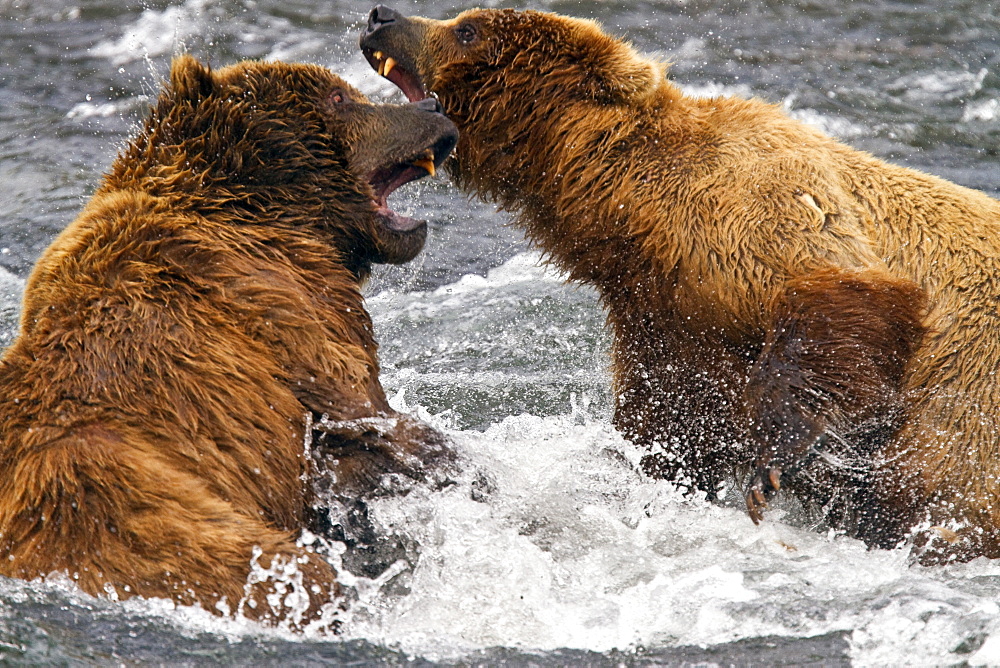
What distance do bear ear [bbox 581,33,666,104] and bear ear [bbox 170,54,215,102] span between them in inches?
67.6

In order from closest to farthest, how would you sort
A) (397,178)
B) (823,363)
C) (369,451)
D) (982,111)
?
1. (369,451)
2. (823,363)
3. (397,178)
4. (982,111)

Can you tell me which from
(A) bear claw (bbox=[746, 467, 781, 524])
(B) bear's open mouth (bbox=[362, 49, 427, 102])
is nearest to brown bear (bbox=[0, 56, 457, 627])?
(B) bear's open mouth (bbox=[362, 49, 427, 102])

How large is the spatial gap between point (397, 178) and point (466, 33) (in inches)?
30.9

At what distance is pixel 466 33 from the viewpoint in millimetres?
5570

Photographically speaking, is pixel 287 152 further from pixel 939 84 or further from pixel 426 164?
pixel 939 84

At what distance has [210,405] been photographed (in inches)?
166

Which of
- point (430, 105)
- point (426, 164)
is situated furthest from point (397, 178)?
point (430, 105)

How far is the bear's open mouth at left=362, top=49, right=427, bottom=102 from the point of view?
18.8 feet

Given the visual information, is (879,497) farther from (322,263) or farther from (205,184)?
(205,184)

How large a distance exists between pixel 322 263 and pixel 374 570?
4.04ft

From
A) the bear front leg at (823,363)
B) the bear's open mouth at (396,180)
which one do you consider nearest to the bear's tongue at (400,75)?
the bear's open mouth at (396,180)

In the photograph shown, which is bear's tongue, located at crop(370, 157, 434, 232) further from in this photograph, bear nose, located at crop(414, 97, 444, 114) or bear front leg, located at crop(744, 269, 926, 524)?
bear front leg, located at crop(744, 269, 926, 524)

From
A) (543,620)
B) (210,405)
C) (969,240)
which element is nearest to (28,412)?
(210,405)

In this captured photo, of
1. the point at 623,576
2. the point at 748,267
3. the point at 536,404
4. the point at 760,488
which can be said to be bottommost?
the point at 536,404
